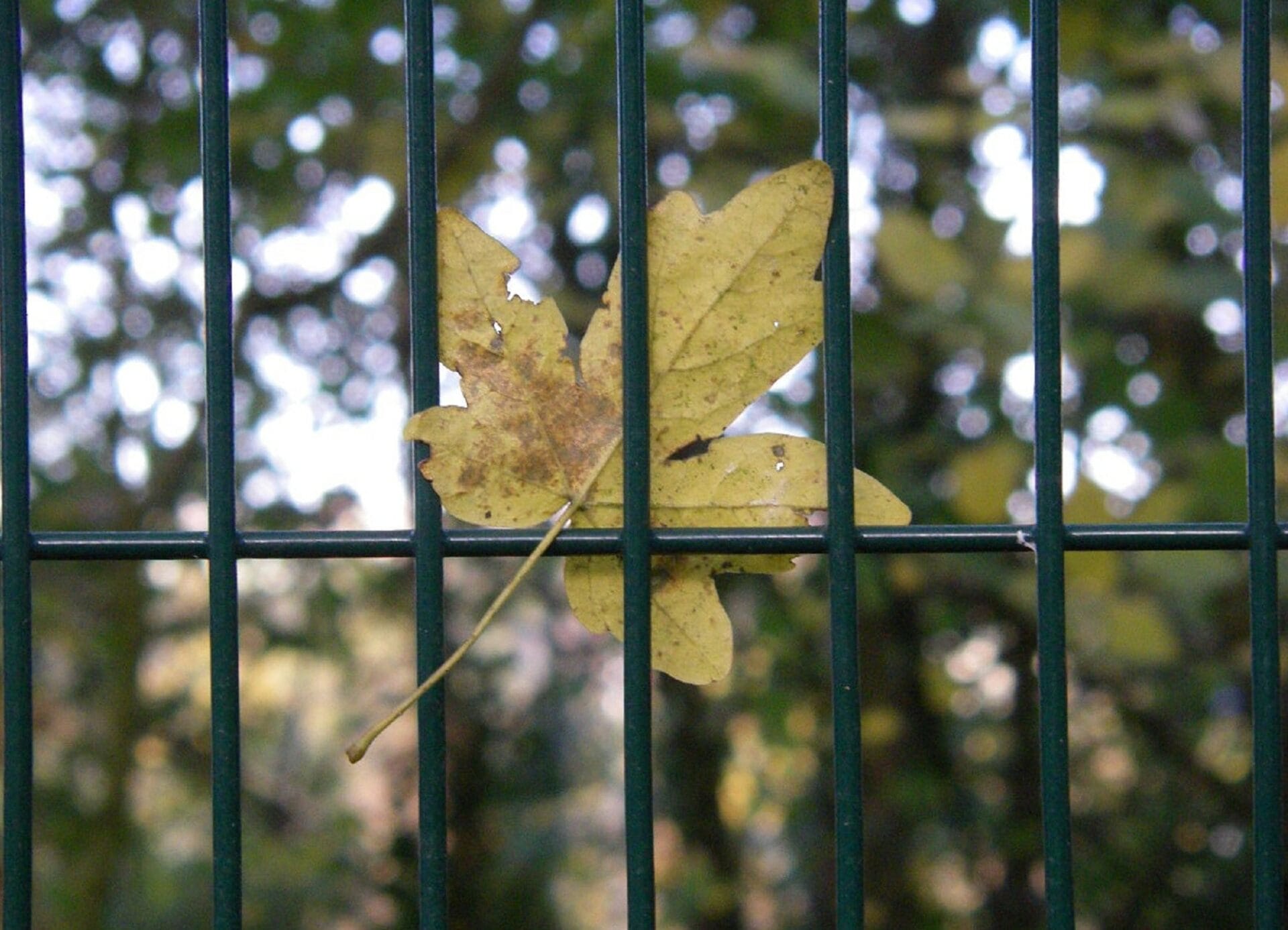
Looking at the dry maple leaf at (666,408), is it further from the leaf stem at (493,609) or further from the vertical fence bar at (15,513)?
the vertical fence bar at (15,513)

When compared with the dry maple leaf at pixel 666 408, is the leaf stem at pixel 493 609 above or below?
below

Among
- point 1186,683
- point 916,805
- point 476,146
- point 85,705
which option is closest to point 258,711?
point 85,705

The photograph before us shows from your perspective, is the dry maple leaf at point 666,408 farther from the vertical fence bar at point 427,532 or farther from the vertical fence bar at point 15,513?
the vertical fence bar at point 15,513

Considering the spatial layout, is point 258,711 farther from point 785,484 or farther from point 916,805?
point 785,484

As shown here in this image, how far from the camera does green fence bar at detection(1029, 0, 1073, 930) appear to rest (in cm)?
52

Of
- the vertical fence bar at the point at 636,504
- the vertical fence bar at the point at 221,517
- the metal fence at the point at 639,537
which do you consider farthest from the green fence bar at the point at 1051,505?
the vertical fence bar at the point at 221,517

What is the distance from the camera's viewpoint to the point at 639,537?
20.6 inches

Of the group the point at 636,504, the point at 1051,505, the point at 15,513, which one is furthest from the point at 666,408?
the point at 15,513

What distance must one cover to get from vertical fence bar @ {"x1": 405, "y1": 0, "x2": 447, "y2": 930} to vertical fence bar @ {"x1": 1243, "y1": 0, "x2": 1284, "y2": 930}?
0.36 m

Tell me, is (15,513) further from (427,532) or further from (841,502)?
(841,502)

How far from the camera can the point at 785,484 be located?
1.75 feet

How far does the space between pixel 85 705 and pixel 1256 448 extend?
2744 millimetres

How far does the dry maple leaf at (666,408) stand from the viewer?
20.6 inches

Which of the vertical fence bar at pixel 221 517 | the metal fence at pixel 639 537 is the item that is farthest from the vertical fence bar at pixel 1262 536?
the vertical fence bar at pixel 221 517
